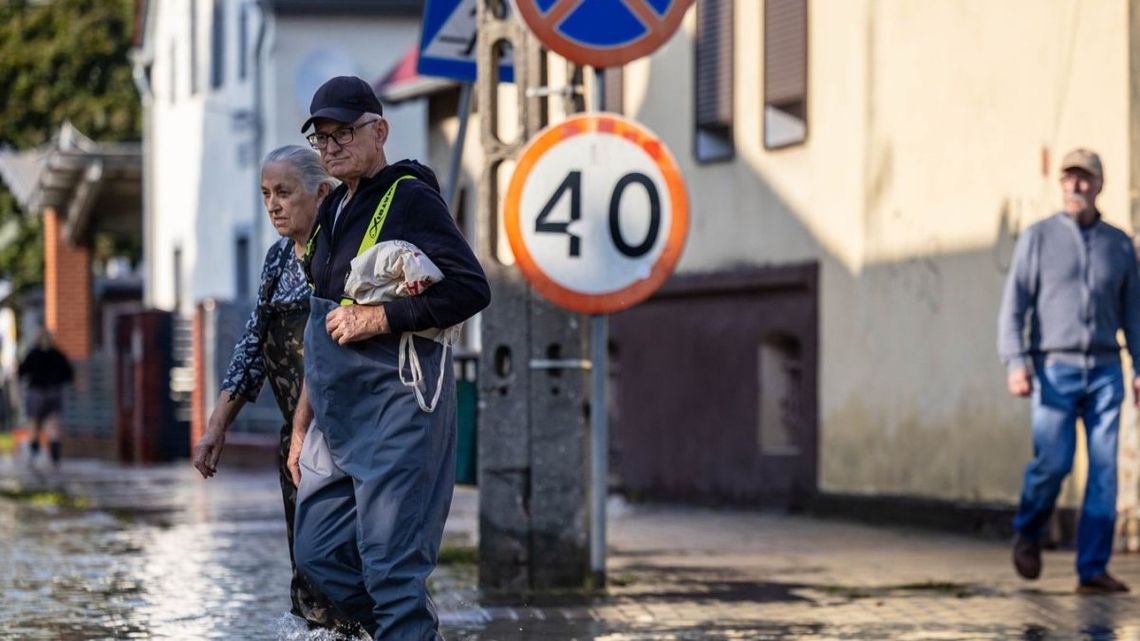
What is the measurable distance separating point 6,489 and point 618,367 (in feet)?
19.2

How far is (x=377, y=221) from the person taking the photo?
22.1 feet

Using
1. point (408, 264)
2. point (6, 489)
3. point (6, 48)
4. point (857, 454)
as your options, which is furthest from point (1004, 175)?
point (6, 48)

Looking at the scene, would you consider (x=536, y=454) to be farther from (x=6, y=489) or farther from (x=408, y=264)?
(x=6, y=489)

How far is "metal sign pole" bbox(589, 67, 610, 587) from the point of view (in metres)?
10.7

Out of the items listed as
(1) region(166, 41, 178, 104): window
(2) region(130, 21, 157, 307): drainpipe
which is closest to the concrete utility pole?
(2) region(130, 21, 157, 307): drainpipe

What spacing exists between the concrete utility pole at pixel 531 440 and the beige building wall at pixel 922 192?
3835 mm

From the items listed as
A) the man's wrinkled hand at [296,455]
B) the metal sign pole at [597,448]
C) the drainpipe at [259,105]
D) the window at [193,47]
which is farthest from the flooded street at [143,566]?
the window at [193,47]

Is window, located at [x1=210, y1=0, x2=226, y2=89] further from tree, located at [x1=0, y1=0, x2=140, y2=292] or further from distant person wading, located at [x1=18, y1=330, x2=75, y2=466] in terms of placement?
tree, located at [x1=0, y1=0, x2=140, y2=292]

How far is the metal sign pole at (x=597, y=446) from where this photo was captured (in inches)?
423

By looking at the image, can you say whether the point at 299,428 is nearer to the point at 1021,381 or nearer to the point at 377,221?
the point at 377,221

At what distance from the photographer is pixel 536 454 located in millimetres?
10641

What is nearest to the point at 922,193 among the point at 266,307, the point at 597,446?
the point at 597,446

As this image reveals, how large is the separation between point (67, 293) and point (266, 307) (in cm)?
3475

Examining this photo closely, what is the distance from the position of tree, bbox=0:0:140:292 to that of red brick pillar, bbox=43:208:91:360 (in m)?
13.5
